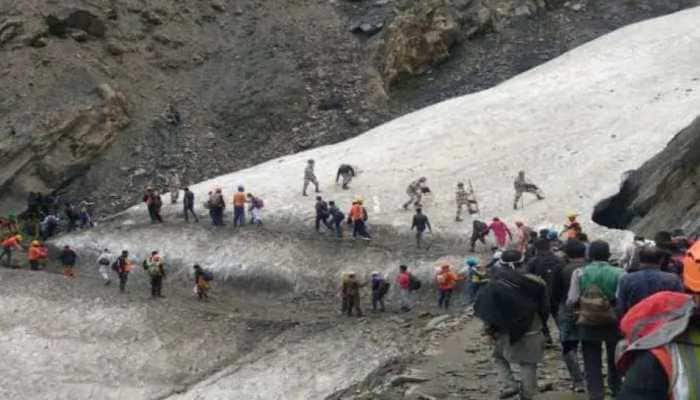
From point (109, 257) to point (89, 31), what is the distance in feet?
76.9

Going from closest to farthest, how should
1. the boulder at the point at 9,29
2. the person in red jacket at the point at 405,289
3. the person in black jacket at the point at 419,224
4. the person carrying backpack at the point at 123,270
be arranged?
the person in red jacket at the point at 405,289 < the person carrying backpack at the point at 123,270 < the person in black jacket at the point at 419,224 < the boulder at the point at 9,29

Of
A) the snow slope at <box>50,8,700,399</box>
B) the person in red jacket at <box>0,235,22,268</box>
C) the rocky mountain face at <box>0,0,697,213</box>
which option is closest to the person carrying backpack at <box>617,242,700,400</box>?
the snow slope at <box>50,8,700,399</box>

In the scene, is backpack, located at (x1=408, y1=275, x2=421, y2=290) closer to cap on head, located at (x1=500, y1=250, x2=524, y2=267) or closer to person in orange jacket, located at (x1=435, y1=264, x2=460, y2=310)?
person in orange jacket, located at (x1=435, y1=264, x2=460, y2=310)

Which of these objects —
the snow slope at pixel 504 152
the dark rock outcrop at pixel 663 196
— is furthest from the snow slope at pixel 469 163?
the dark rock outcrop at pixel 663 196

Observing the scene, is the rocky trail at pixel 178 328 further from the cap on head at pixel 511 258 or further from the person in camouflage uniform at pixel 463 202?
the cap on head at pixel 511 258

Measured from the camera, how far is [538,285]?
10.6 metres

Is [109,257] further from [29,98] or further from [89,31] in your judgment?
[89,31]

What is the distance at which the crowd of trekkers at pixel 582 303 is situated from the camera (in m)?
4.39

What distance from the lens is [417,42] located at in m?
49.8

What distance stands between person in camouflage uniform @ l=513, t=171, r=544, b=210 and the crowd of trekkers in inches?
110

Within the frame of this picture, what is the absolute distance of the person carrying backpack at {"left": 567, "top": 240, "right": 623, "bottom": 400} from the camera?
32.4ft

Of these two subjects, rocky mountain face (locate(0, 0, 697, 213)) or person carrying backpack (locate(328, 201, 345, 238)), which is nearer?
person carrying backpack (locate(328, 201, 345, 238))

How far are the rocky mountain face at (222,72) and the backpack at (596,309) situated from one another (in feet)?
113

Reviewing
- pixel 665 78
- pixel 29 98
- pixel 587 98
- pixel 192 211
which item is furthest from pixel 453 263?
pixel 29 98
